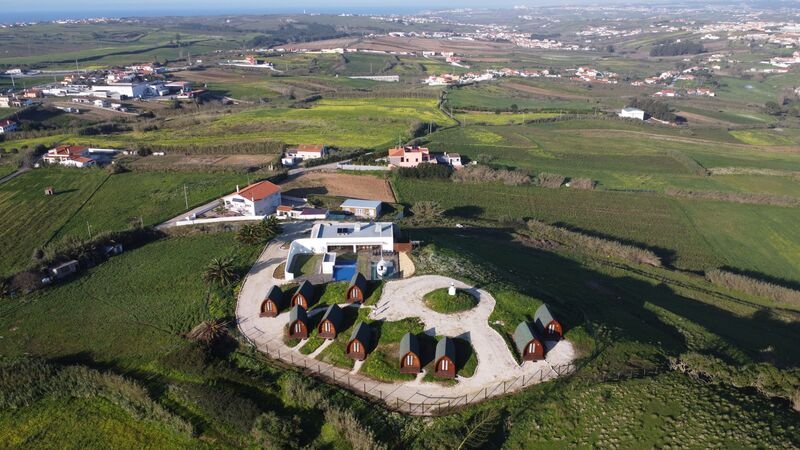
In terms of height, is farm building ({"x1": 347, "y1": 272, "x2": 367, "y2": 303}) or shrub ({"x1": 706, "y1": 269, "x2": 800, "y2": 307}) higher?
farm building ({"x1": 347, "y1": 272, "x2": 367, "y2": 303})

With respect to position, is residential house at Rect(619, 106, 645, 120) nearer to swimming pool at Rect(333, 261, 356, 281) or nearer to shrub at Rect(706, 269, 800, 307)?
shrub at Rect(706, 269, 800, 307)

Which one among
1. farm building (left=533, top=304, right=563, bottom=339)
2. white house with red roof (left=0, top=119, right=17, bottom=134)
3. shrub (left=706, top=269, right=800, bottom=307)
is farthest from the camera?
white house with red roof (left=0, top=119, right=17, bottom=134)

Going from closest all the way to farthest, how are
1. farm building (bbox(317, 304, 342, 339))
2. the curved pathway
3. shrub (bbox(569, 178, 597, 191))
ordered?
1. the curved pathway
2. farm building (bbox(317, 304, 342, 339))
3. shrub (bbox(569, 178, 597, 191))

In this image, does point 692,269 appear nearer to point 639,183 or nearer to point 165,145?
point 639,183

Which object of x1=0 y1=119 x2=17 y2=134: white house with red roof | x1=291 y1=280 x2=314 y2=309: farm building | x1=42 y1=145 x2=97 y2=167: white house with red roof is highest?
x1=0 y1=119 x2=17 y2=134: white house with red roof

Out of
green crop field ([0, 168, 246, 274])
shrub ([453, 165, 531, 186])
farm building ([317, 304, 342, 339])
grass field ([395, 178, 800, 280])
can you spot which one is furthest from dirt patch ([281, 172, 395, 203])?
farm building ([317, 304, 342, 339])

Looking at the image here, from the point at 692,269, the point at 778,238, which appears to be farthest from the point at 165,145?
the point at 778,238
